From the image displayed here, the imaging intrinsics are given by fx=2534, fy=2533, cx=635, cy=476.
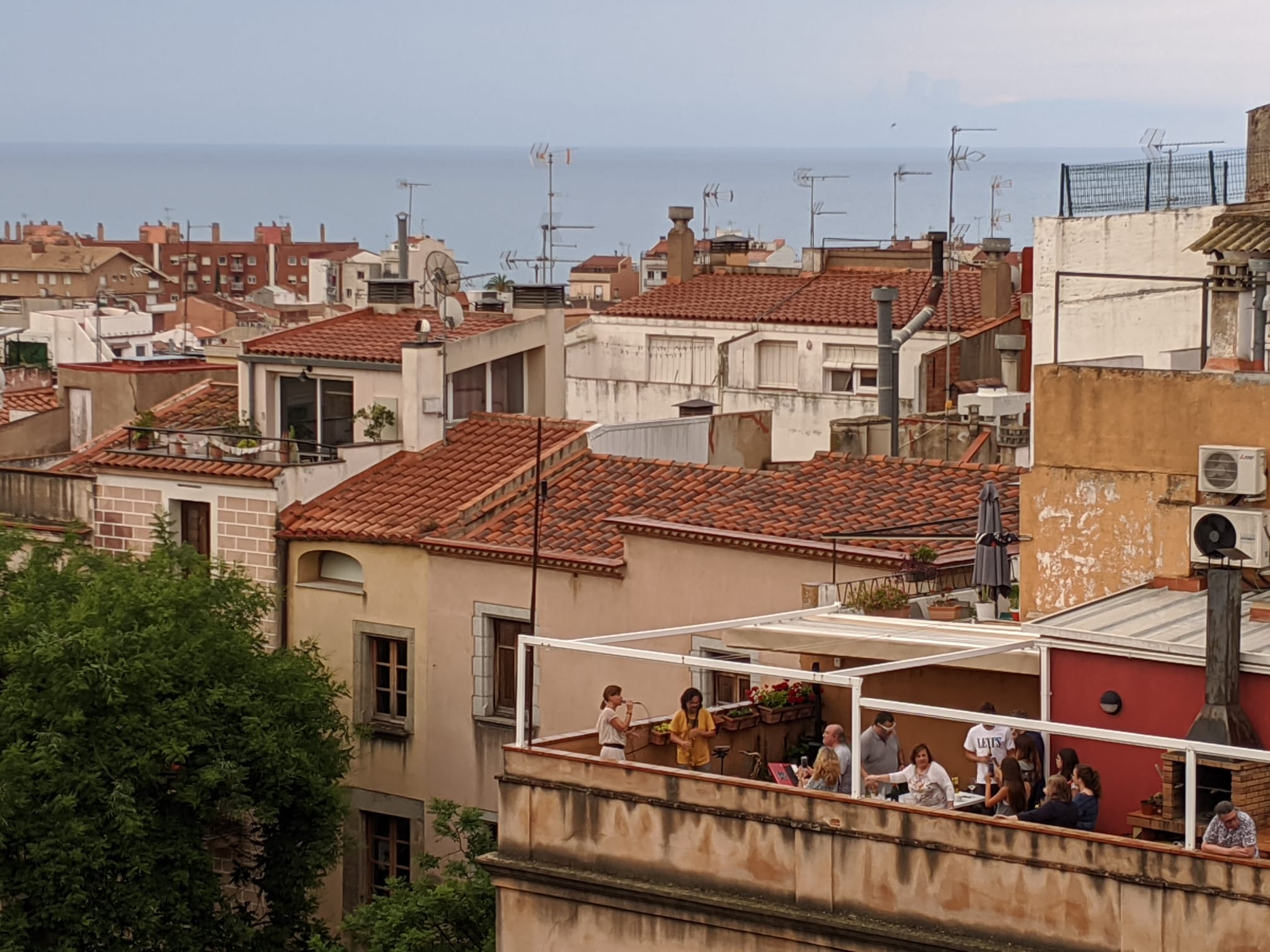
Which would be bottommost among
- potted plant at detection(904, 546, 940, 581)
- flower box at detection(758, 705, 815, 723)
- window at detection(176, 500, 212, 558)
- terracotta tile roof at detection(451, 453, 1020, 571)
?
flower box at detection(758, 705, 815, 723)

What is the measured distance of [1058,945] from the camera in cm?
1562

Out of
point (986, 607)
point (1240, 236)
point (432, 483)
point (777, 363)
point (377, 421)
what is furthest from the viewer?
point (777, 363)

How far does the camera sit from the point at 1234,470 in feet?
59.0

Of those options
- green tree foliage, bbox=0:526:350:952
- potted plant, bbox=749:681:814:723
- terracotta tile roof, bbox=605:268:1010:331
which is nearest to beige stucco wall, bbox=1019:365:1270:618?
potted plant, bbox=749:681:814:723

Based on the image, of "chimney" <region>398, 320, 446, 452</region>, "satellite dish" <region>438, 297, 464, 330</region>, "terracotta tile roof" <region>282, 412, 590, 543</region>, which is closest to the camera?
"terracotta tile roof" <region>282, 412, 590, 543</region>

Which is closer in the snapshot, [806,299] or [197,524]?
[197,524]

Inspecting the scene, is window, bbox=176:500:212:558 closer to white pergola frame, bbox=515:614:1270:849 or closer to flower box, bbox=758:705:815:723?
white pergola frame, bbox=515:614:1270:849

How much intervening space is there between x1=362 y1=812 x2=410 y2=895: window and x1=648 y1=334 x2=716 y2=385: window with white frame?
21.1m

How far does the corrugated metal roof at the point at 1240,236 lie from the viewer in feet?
67.7

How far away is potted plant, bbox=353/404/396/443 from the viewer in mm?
32281

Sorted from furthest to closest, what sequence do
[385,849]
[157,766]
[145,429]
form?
[145,429], [385,849], [157,766]

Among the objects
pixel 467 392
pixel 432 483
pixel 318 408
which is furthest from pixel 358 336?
pixel 432 483

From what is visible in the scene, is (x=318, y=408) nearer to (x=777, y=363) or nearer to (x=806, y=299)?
(x=777, y=363)

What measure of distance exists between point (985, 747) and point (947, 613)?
3.77 meters
